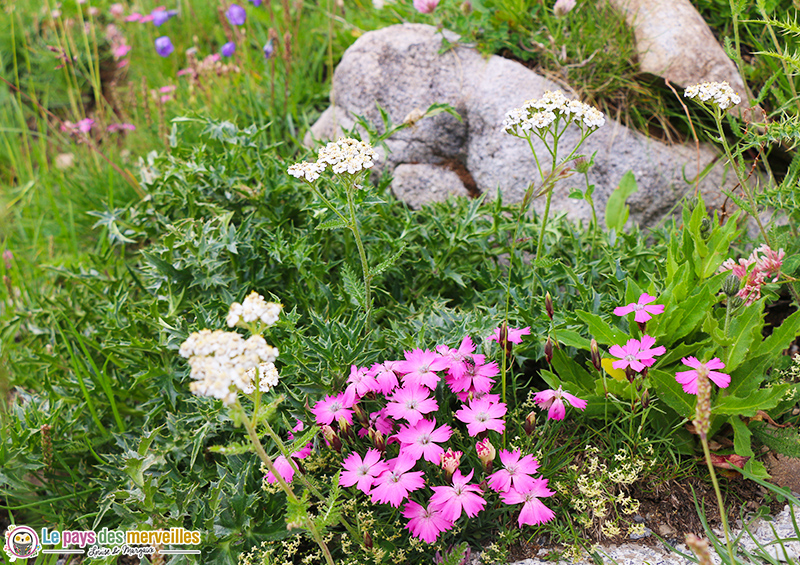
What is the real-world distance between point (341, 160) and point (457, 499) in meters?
0.91

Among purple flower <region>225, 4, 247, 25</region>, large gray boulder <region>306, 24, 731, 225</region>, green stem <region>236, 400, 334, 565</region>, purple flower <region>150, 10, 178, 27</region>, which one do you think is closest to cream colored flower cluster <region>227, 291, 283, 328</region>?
green stem <region>236, 400, 334, 565</region>

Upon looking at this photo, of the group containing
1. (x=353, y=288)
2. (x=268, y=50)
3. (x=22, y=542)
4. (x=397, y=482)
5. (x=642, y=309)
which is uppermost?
(x=268, y=50)

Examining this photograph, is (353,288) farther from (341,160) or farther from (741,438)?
(741,438)

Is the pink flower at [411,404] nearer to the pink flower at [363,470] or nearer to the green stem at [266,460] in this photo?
the pink flower at [363,470]

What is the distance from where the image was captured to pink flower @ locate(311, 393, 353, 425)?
159cm

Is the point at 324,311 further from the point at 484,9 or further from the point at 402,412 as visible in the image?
the point at 484,9

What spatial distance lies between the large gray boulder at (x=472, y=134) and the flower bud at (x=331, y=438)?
1509 mm

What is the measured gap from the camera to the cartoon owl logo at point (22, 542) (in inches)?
72.0

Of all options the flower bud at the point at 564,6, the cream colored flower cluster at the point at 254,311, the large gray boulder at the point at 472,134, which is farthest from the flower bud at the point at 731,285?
the flower bud at the point at 564,6

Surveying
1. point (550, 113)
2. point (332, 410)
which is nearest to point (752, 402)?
point (550, 113)

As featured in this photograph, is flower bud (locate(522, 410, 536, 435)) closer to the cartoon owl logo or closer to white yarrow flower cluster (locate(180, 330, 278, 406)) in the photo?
white yarrow flower cluster (locate(180, 330, 278, 406))

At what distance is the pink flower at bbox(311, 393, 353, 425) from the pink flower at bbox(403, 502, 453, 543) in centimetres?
28

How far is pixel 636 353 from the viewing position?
164cm

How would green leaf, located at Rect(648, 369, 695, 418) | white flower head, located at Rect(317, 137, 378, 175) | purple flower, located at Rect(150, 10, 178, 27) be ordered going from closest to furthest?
white flower head, located at Rect(317, 137, 378, 175) → green leaf, located at Rect(648, 369, 695, 418) → purple flower, located at Rect(150, 10, 178, 27)
